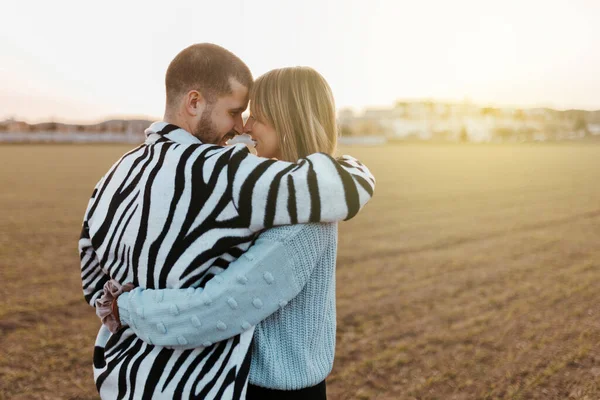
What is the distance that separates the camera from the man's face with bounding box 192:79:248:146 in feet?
→ 5.65

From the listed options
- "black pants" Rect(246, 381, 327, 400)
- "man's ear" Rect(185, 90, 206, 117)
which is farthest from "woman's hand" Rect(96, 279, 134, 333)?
"man's ear" Rect(185, 90, 206, 117)

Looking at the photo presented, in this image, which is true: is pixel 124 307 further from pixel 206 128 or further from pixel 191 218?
pixel 206 128

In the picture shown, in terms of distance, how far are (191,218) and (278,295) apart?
31cm

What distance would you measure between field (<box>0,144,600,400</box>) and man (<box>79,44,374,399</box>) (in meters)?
2.60

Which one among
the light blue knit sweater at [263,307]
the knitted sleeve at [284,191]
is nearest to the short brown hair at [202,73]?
the knitted sleeve at [284,191]

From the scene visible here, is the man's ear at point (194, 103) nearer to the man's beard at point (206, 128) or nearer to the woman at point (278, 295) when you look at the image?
the man's beard at point (206, 128)

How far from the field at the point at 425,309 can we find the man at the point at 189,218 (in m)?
2.60

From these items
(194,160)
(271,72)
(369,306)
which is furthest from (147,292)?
(369,306)

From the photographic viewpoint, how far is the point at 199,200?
1.38 m

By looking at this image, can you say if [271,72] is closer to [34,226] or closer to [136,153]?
[136,153]

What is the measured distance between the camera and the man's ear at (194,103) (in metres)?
1.70

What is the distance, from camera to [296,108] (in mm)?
1636

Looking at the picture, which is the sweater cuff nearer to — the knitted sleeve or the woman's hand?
the woman's hand

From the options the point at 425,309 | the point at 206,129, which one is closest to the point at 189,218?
the point at 206,129
